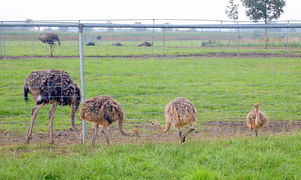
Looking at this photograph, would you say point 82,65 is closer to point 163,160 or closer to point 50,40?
point 163,160

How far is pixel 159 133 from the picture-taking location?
8.98 metres

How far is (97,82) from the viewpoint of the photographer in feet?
48.3

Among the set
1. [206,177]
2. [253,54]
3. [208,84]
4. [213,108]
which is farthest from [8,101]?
[253,54]

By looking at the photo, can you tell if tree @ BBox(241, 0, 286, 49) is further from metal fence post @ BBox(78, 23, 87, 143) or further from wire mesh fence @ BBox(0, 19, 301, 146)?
metal fence post @ BBox(78, 23, 87, 143)

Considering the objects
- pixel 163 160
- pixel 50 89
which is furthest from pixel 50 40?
pixel 163 160

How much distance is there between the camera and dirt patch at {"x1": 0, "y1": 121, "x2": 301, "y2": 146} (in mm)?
8180

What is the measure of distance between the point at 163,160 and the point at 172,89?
7.37 metres

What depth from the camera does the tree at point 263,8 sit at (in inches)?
1093

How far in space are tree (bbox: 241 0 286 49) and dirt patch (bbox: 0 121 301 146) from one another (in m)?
19.2

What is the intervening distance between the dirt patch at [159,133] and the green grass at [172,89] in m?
0.33

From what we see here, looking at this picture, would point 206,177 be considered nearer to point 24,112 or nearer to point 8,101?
point 24,112

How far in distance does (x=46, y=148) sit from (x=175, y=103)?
2.61 m

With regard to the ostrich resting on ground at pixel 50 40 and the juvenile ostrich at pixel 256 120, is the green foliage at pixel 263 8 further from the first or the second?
the juvenile ostrich at pixel 256 120

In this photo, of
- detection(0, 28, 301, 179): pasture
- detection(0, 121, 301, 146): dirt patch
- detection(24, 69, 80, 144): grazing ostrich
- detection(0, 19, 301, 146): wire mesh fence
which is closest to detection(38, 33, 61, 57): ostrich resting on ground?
detection(0, 19, 301, 146): wire mesh fence
